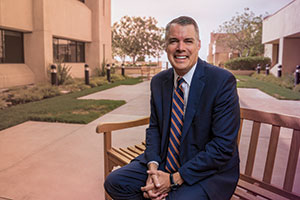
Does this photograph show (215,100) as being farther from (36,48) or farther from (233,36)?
(233,36)

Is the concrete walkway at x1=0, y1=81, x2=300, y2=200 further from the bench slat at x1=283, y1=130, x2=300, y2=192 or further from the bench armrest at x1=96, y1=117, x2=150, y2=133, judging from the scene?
the bench slat at x1=283, y1=130, x2=300, y2=192

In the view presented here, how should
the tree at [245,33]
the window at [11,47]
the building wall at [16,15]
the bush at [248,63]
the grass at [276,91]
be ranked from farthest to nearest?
the tree at [245,33]
the bush at [248,63]
the window at [11,47]
the building wall at [16,15]
the grass at [276,91]

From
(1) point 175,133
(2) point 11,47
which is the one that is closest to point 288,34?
(2) point 11,47

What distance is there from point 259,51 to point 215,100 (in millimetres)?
35304

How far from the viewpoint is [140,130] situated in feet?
20.2

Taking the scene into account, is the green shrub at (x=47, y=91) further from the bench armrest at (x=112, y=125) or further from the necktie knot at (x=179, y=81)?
the necktie knot at (x=179, y=81)

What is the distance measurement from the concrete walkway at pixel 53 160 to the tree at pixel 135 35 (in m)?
42.1

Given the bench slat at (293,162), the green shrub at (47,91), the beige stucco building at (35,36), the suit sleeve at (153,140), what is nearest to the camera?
the bench slat at (293,162)

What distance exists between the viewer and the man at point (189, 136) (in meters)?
2.07

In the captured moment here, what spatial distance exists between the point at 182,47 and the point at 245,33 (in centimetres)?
3617

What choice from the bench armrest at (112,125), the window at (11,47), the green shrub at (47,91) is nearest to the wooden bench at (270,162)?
the bench armrest at (112,125)

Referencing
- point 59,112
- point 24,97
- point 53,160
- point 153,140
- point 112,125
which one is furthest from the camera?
point 24,97

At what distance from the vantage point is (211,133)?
86.9 inches

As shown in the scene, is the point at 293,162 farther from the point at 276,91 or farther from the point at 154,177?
the point at 276,91
